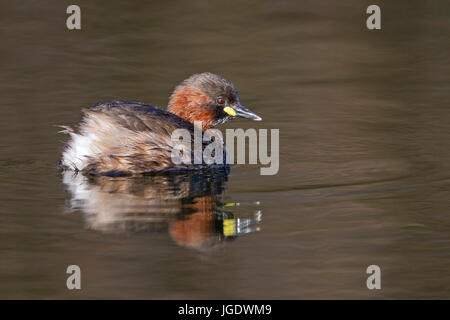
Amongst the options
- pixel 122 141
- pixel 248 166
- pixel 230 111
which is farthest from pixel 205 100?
pixel 122 141

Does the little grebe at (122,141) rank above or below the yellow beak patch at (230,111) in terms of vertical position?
below

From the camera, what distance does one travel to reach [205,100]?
9.09 metres

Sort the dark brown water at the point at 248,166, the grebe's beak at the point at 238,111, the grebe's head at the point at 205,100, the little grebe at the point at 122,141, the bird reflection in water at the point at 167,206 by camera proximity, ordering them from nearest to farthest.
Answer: the dark brown water at the point at 248,166
the bird reflection in water at the point at 167,206
the little grebe at the point at 122,141
the grebe's head at the point at 205,100
the grebe's beak at the point at 238,111

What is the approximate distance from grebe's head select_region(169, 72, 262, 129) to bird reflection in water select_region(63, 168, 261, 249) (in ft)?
2.59

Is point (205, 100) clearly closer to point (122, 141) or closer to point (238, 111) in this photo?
point (238, 111)

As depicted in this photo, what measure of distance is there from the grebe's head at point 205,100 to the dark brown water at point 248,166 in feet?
2.17

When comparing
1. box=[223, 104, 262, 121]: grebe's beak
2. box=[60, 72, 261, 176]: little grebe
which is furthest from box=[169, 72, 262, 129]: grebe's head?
box=[60, 72, 261, 176]: little grebe

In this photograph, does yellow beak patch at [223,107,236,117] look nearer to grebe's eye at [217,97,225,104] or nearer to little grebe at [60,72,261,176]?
grebe's eye at [217,97,225,104]

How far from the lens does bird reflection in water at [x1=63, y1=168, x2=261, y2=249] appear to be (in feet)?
22.2

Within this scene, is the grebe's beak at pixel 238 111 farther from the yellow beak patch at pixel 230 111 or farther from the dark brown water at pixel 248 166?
the dark brown water at pixel 248 166

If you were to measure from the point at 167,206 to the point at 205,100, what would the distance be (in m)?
2.00

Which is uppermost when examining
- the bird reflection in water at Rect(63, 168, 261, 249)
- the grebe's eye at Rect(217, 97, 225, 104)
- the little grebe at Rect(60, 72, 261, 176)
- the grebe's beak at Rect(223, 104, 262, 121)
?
the grebe's eye at Rect(217, 97, 225, 104)

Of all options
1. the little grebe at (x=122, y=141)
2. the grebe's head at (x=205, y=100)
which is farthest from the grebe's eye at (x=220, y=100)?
the little grebe at (x=122, y=141)

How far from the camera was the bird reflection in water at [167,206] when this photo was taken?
6.77m
